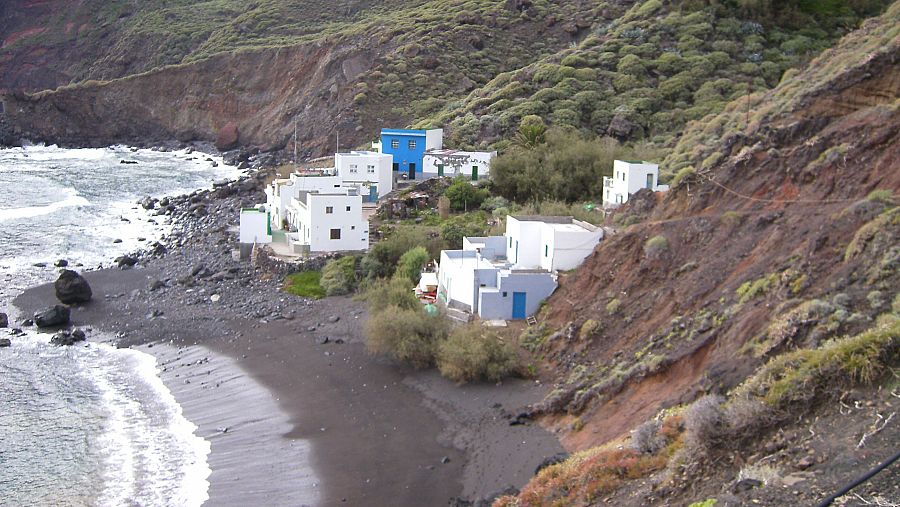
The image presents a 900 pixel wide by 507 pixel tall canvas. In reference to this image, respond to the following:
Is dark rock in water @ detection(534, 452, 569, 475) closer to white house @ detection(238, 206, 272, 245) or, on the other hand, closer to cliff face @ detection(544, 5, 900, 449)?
cliff face @ detection(544, 5, 900, 449)

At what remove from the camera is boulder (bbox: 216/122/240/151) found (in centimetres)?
8831

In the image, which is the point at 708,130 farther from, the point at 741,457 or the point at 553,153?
the point at 741,457

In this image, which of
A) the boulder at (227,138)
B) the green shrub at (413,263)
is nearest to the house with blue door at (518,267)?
the green shrub at (413,263)

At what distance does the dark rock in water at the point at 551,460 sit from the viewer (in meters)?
18.3

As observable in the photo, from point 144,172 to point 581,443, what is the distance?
204 ft

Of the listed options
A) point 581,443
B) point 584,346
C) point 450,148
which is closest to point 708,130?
point 450,148

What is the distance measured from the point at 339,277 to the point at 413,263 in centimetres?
282

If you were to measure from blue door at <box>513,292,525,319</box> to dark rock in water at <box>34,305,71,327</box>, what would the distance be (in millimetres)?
15629

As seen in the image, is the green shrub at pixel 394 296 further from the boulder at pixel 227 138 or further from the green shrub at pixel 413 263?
the boulder at pixel 227 138

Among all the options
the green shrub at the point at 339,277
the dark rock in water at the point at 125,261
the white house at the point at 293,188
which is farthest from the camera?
the white house at the point at 293,188

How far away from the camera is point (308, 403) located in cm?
2409

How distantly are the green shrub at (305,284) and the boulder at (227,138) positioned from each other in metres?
55.1

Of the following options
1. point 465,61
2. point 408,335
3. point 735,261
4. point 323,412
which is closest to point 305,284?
point 408,335

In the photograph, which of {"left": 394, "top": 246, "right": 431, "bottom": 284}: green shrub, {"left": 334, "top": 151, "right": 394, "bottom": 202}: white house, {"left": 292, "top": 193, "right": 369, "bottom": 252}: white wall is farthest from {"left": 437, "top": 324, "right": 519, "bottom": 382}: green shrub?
{"left": 334, "top": 151, "right": 394, "bottom": 202}: white house
